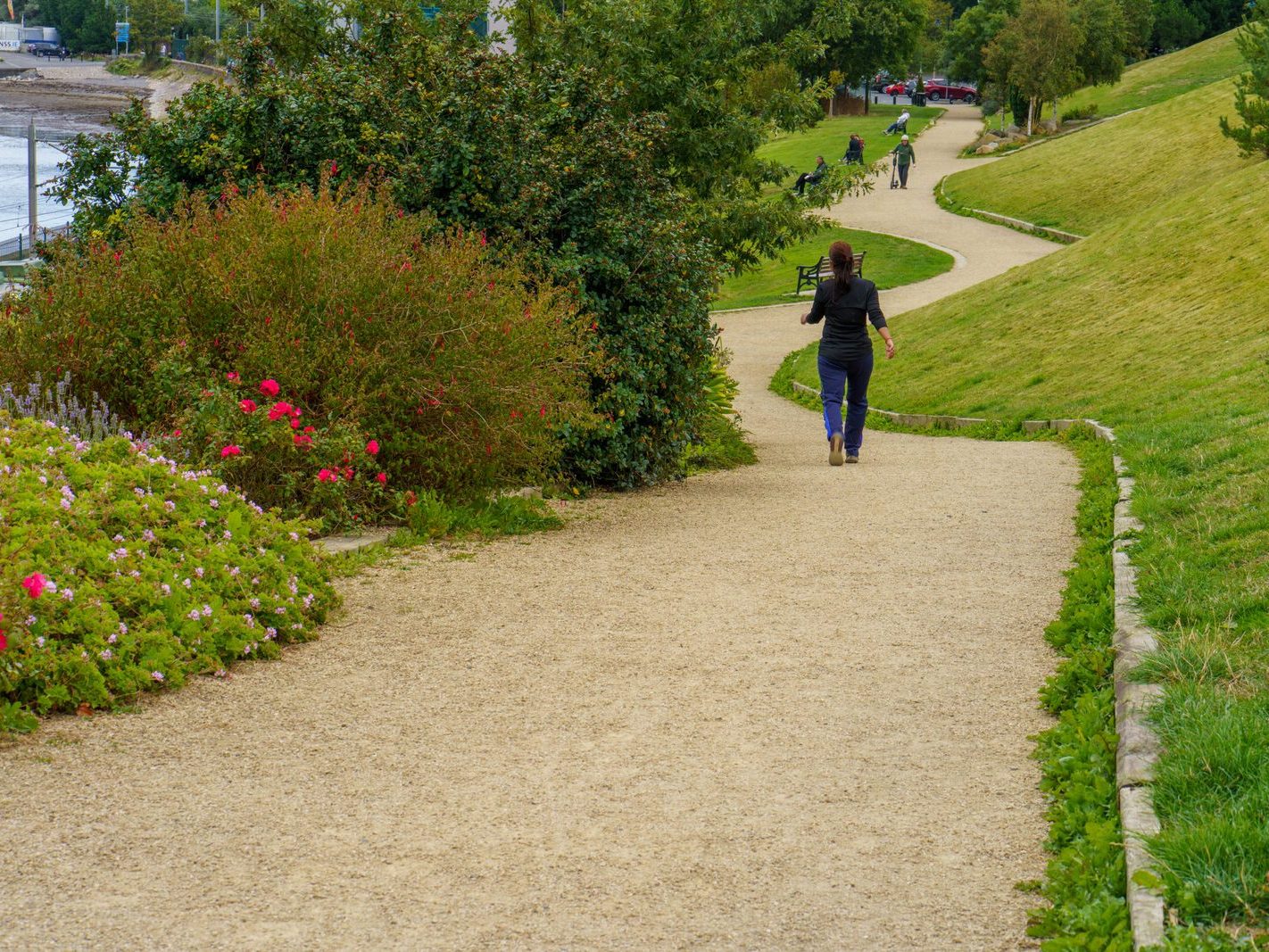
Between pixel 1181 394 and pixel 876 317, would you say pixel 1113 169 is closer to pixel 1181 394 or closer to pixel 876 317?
pixel 1181 394

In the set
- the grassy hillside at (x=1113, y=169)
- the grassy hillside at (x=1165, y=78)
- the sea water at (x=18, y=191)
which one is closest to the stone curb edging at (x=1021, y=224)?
the grassy hillside at (x=1113, y=169)

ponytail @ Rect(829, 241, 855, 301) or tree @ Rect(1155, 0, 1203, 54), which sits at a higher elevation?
tree @ Rect(1155, 0, 1203, 54)

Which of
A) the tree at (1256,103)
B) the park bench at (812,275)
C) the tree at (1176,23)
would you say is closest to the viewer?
the tree at (1256,103)

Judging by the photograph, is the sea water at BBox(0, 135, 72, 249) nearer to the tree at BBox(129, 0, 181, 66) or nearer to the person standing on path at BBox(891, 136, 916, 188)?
the tree at BBox(129, 0, 181, 66)

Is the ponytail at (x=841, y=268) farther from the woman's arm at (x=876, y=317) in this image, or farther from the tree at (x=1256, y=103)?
the tree at (x=1256, y=103)

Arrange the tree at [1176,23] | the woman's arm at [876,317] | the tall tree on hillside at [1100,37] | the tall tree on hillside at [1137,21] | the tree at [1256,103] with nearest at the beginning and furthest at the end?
the woman's arm at [876,317] → the tree at [1256,103] → the tall tree on hillside at [1100,37] → the tall tree on hillside at [1137,21] → the tree at [1176,23]

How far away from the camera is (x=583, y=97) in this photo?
1191 cm

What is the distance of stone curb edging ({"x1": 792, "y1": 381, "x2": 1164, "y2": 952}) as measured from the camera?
3.57m

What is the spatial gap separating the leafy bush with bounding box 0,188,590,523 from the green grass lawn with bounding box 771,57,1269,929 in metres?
3.63

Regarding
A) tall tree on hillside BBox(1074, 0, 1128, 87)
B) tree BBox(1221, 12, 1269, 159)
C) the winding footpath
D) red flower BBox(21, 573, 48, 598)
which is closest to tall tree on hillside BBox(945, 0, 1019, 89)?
tall tree on hillside BBox(1074, 0, 1128, 87)

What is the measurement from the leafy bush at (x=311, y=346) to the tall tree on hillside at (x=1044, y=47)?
45.2m

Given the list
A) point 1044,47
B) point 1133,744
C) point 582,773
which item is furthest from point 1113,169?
point 582,773

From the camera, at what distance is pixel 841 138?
6431 cm

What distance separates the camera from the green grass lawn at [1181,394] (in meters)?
4.13
